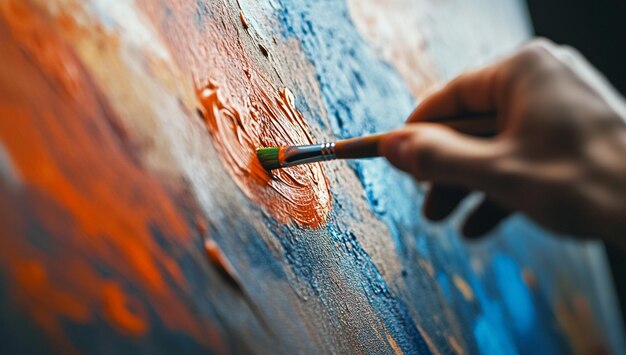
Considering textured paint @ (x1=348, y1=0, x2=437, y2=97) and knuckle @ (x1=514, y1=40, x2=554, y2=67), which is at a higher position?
textured paint @ (x1=348, y1=0, x2=437, y2=97)

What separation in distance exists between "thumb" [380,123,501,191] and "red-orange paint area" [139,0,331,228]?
249 millimetres

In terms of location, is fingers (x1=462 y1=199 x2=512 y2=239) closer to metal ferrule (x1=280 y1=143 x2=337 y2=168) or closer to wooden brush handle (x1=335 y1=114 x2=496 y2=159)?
wooden brush handle (x1=335 y1=114 x2=496 y2=159)

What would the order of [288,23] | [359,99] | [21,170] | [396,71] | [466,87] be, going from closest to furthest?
[21,170] → [466,87] → [288,23] → [359,99] → [396,71]

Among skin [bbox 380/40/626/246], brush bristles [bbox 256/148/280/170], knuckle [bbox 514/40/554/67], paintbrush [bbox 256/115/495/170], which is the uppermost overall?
brush bristles [bbox 256/148/280/170]

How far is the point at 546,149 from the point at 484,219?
6.5 inches

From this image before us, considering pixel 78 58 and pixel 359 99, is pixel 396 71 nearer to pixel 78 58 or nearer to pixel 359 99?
pixel 359 99

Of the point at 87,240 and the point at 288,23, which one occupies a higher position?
the point at 288,23

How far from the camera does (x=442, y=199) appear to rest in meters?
0.60

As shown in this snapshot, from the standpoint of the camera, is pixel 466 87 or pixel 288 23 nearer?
pixel 466 87

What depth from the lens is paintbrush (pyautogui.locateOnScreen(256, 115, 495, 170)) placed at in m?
0.55

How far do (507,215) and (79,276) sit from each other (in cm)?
43

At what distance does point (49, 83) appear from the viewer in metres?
0.48

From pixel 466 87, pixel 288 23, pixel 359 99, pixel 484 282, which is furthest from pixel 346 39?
pixel 484 282

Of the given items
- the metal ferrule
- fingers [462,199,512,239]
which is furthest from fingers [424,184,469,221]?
the metal ferrule
